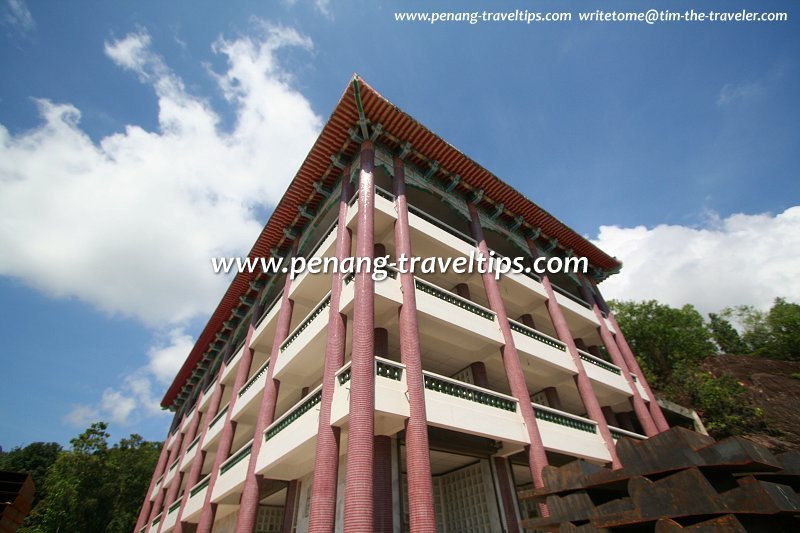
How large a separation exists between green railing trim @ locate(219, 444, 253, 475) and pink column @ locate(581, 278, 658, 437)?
626 inches

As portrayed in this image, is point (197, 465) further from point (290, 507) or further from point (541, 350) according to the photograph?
point (541, 350)

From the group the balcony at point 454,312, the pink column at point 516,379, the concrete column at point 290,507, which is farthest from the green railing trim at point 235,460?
the pink column at point 516,379

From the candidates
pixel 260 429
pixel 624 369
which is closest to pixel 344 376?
pixel 260 429

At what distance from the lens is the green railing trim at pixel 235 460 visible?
13.1m

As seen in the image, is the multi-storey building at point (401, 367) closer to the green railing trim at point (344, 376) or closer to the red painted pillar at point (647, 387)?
the green railing trim at point (344, 376)

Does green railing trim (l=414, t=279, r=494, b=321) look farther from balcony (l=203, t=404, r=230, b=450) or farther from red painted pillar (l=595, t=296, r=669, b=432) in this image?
balcony (l=203, t=404, r=230, b=450)

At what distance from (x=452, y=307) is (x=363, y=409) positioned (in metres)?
5.03

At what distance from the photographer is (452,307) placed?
12406mm

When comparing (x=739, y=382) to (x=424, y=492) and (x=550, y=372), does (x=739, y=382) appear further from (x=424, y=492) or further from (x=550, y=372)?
(x=424, y=492)

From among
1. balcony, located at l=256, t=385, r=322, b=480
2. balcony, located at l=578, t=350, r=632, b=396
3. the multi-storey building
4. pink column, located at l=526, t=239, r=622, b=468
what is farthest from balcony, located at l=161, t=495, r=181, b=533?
balcony, located at l=578, t=350, r=632, b=396

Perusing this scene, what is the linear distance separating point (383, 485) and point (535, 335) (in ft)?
27.6

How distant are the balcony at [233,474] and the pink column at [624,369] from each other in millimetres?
15934

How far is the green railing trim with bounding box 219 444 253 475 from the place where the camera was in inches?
517

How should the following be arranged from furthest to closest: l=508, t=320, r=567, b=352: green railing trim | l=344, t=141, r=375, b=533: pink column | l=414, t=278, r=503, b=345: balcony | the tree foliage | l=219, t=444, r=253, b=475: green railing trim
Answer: the tree foliage < l=508, t=320, r=567, b=352: green railing trim < l=219, t=444, r=253, b=475: green railing trim < l=414, t=278, r=503, b=345: balcony < l=344, t=141, r=375, b=533: pink column
